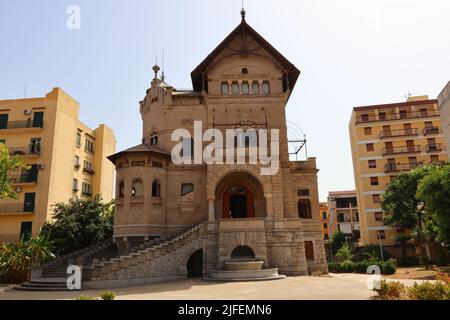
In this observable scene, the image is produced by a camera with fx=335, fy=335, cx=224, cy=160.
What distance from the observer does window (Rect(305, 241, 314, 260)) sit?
28.3 meters

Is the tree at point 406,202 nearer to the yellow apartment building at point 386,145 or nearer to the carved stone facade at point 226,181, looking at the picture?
the yellow apartment building at point 386,145

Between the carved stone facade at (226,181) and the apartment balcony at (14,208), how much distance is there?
1246cm

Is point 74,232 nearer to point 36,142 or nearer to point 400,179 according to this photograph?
point 36,142

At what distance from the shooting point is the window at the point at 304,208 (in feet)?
98.1

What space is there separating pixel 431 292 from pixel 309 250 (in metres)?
17.9

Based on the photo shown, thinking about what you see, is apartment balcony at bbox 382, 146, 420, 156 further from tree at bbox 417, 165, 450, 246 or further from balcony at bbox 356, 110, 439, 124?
tree at bbox 417, 165, 450, 246

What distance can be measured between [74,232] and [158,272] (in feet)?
35.2

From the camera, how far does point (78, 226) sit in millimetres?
29734

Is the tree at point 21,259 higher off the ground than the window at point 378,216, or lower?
lower

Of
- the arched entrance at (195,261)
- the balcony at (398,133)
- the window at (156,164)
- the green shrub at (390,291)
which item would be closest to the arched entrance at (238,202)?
the arched entrance at (195,261)

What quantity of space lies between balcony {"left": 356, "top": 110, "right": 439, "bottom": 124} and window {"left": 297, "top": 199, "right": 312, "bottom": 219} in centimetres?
2922

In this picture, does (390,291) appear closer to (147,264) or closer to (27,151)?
(147,264)

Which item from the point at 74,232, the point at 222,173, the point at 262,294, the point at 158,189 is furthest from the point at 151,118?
the point at 262,294

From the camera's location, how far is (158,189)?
93.4 feet
